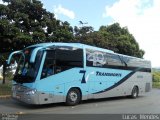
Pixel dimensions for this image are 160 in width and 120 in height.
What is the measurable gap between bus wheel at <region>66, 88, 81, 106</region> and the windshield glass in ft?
7.73

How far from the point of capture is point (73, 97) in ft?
52.9

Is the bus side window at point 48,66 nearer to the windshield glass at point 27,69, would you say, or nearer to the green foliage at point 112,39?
the windshield glass at point 27,69

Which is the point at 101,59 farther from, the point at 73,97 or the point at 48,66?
the point at 48,66

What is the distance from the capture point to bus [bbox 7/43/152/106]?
47.4 ft

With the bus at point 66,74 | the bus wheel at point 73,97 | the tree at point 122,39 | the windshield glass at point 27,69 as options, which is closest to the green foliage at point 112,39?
the tree at point 122,39

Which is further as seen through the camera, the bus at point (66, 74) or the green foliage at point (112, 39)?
the green foliage at point (112, 39)

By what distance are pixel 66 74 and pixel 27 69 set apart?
77.2 inches

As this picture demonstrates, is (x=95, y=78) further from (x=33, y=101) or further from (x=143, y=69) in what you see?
(x=143, y=69)

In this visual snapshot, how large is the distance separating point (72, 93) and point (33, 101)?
260 cm

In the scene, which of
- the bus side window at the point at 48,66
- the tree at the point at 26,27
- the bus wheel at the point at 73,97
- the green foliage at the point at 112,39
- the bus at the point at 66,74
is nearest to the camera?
the bus at the point at 66,74

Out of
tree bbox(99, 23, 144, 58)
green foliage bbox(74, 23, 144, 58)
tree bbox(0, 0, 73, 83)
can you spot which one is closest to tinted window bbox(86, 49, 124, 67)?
tree bbox(0, 0, 73, 83)

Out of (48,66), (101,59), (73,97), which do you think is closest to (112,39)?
(101,59)

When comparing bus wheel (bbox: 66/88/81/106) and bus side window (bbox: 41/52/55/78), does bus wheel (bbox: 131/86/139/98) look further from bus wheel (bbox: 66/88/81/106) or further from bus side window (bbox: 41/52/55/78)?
bus side window (bbox: 41/52/55/78)

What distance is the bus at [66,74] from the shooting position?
47.4 feet
